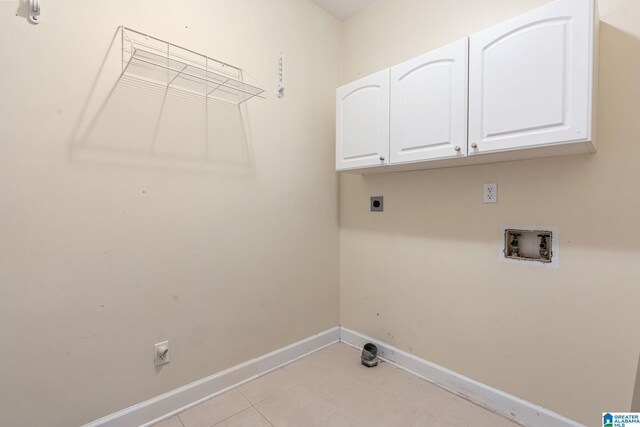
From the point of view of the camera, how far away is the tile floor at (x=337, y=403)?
1567 millimetres

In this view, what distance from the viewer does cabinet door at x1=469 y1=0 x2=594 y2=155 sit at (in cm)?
117

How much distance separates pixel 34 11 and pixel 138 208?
2.94 feet

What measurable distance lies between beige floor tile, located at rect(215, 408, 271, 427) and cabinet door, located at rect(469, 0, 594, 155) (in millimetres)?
1758

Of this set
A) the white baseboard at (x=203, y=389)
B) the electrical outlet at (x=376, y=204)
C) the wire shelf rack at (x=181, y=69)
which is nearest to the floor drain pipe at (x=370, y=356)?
the white baseboard at (x=203, y=389)

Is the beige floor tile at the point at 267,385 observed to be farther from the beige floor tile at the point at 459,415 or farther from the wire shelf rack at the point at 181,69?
the wire shelf rack at the point at 181,69

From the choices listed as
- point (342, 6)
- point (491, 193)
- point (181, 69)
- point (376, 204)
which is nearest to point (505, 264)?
point (491, 193)

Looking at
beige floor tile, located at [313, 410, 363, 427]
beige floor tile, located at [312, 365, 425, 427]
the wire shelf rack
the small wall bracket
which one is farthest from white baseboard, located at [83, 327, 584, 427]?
the small wall bracket

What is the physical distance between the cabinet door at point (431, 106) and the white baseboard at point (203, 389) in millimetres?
1536

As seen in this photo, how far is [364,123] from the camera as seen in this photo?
1942 millimetres

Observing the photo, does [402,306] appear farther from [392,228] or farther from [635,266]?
[635,266]

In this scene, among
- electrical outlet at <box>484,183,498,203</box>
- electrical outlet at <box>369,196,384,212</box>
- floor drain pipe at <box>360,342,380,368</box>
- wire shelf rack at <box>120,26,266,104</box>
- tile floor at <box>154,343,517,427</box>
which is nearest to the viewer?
wire shelf rack at <box>120,26,266,104</box>

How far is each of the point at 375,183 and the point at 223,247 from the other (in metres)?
1.19

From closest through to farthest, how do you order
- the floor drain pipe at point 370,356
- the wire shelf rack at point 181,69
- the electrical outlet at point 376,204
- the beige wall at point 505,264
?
1. the beige wall at point 505,264
2. the wire shelf rack at point 181,69
3. the floor drain pipe at point 370,356
4. the electrical outlet at point 376,204

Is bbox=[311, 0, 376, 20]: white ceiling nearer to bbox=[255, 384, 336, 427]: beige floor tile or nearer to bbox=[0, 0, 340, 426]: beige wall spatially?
bbox=[0, 0, 340, 426]: beige wall
